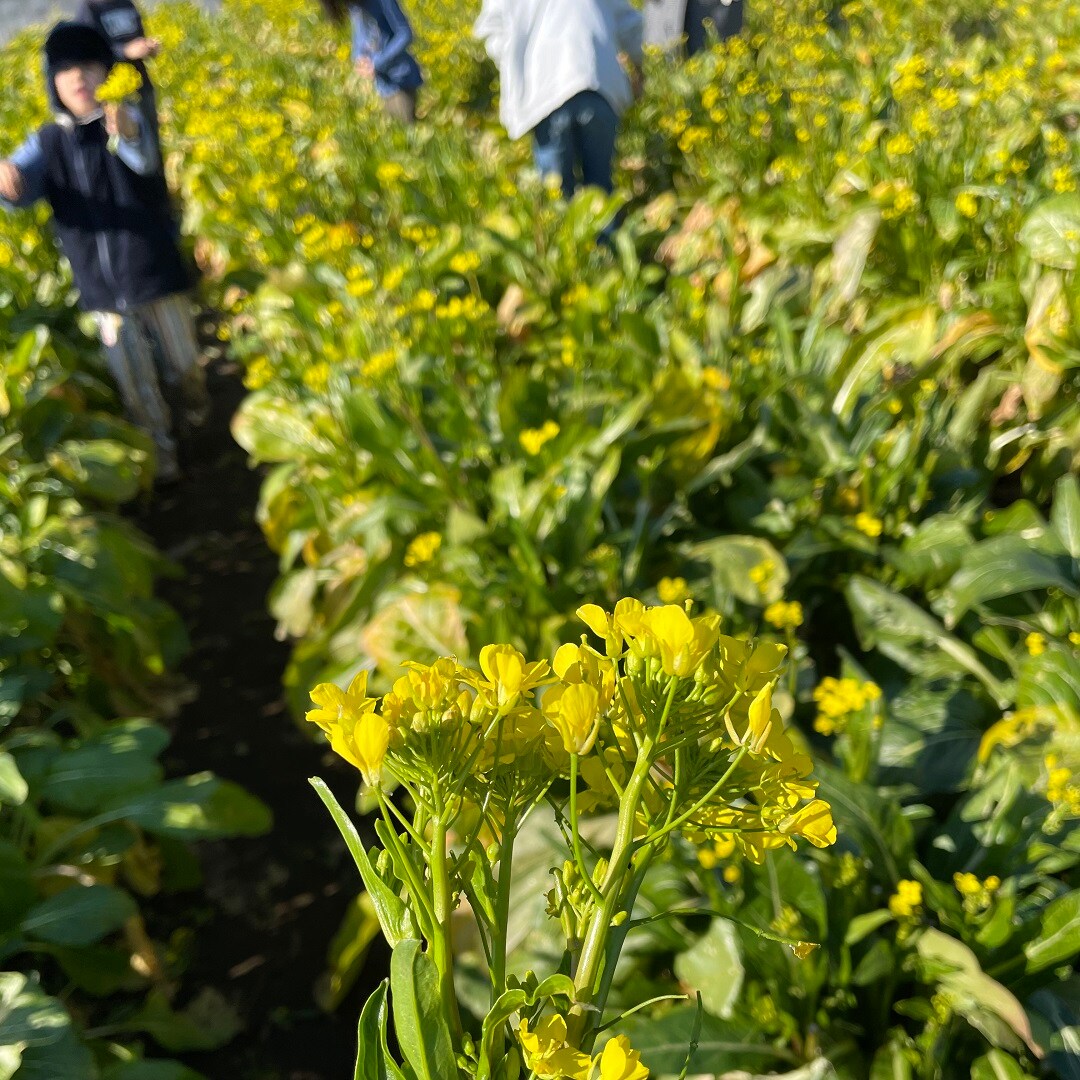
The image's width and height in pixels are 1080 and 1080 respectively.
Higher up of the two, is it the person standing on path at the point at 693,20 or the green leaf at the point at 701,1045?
the person standing on path at the point at 693,20

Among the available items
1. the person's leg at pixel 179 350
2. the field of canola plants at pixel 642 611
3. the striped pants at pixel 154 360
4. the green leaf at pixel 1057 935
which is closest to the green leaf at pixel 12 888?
the field of canola plants at pixel 642 611

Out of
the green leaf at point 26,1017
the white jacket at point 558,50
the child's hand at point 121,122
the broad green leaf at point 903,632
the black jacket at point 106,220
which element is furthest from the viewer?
the white jacket at point 558,50

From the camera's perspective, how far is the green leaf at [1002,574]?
1.79 metres

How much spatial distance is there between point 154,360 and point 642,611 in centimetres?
437

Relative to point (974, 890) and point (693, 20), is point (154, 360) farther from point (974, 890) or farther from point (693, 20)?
point (693, 20)

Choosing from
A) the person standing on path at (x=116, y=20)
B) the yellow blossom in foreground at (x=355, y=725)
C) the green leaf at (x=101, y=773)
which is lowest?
the green leaf at (x=101, y=773)

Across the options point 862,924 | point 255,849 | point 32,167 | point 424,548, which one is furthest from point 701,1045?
point 32,167

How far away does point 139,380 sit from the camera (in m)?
4.09

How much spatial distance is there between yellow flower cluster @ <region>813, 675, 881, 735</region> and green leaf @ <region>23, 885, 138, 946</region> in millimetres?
1401

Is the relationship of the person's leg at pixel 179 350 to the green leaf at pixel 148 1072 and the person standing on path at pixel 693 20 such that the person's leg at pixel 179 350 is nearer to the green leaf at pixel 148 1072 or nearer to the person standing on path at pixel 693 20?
the green leaf at pixel 148 1072

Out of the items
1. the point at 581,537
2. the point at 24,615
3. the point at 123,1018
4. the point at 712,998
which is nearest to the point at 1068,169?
the point at 581,537

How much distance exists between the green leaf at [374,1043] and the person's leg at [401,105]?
18.7 feet

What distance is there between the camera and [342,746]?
54 centimetres

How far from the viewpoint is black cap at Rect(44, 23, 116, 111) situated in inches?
134
